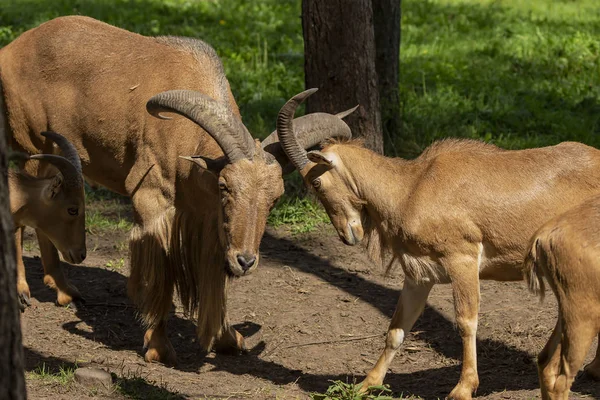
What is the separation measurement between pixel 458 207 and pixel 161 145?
233cm

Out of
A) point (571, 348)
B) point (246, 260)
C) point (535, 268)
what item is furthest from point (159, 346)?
point (571, 348)

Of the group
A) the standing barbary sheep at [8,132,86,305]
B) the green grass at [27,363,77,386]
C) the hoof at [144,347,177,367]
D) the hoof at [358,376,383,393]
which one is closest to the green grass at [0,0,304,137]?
the standing barbary sheep at [8,132,86,305]

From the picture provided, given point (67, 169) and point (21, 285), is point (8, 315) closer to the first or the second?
point (67, 169)

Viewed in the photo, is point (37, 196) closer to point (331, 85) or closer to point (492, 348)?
point (331, 85)

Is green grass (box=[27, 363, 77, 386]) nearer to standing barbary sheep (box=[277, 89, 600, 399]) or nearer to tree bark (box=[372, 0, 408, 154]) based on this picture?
standing barbary sheep (box=[277, 89, 600, 399])

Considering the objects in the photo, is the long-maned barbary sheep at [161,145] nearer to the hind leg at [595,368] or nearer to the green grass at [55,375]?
the green grass at [55,375]

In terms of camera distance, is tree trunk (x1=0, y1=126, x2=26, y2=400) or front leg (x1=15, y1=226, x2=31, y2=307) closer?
tree trunk (x1=0, y1=126, x2=26, y2=400)

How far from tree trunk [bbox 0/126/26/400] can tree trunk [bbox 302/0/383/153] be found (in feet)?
19.0

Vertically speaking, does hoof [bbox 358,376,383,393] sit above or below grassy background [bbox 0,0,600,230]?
below

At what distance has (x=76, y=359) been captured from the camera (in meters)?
6.90

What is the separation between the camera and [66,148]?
287 inches

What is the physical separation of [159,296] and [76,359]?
78 cm

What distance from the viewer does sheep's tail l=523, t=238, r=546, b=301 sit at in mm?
5324

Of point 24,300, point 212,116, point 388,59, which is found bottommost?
point 24,300
